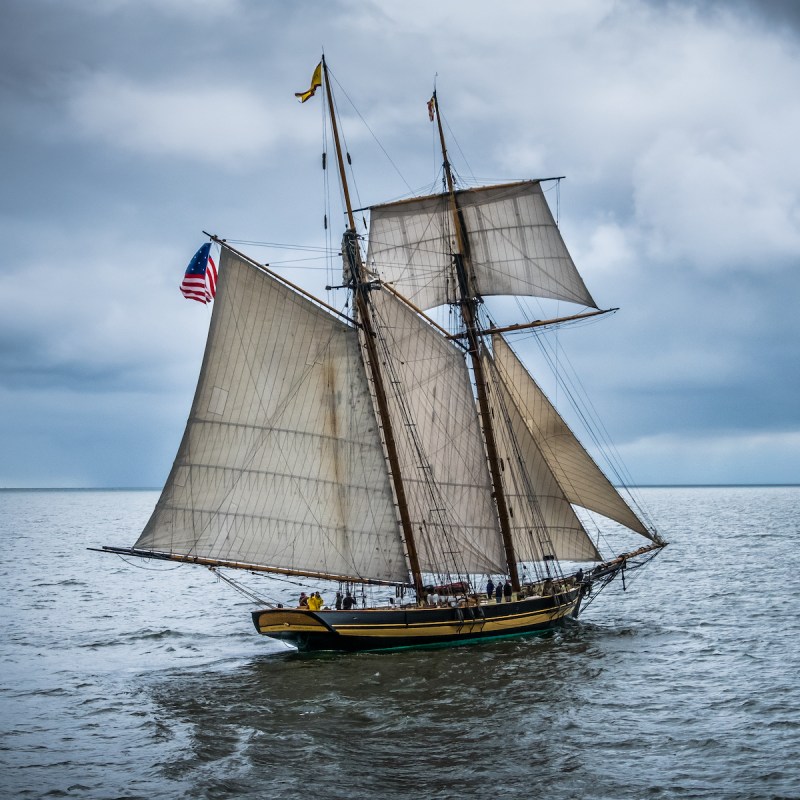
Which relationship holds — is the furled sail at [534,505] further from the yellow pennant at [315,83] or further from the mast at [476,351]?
the yellow pennant at [315,83]

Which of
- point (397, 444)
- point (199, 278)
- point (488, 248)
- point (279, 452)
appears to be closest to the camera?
point (199, 278)

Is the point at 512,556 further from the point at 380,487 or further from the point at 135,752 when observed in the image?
the point at 135,752

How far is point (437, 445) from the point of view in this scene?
42.6m

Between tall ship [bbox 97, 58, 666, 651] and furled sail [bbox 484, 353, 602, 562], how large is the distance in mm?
92

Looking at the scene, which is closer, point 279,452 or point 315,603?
point 279,452

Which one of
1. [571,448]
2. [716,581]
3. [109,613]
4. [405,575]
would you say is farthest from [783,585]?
[109,613]

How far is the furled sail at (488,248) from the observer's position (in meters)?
46.6

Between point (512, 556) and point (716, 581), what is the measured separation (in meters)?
26.3

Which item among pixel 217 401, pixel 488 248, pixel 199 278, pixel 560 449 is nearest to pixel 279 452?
pixel 217 401

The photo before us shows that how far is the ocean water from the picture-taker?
74.5ft

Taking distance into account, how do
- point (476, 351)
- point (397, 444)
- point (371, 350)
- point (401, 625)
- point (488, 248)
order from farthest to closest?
point (488, 248)
point (476, 351)
point (397, 444)
point (371, 350)
point (401, 625)

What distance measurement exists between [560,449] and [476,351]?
637 cm

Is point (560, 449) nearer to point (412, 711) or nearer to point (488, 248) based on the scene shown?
point (488, 248)

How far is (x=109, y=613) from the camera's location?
53156mm
